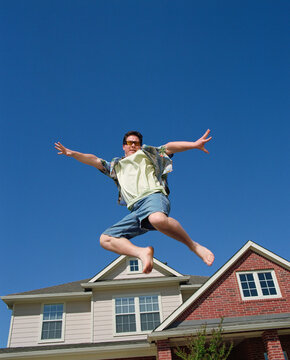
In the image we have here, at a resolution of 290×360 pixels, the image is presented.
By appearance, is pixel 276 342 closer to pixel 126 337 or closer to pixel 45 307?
pixel 126 337

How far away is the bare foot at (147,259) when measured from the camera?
324cm

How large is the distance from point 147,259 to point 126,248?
0.30 m

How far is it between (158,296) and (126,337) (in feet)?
8.10

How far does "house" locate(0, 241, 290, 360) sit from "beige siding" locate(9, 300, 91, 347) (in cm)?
4

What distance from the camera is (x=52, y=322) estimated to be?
659 inches

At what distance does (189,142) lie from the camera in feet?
12.9

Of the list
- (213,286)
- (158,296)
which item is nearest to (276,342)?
(213,286)

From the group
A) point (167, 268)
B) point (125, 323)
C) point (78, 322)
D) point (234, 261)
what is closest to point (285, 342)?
point (234, 261)

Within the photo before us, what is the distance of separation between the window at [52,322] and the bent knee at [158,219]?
604 inches

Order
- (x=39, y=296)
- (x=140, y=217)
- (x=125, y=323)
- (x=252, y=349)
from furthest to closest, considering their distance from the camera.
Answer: (x=39, y=296) < (x=125, y=323) < (x=252, y=349) < (x=140, y=217)

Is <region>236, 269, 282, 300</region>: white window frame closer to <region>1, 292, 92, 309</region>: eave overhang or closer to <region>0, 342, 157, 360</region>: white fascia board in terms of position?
<region>0, 342, 157, 360</region>: white fascia board

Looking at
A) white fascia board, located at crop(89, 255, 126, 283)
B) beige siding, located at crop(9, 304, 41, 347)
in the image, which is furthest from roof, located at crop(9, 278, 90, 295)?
white fascia board, located at crop(89, 255, 126, 283)

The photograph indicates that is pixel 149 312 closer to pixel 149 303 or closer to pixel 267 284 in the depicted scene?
pixel 149 303

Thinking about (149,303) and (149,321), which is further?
(149,303)
